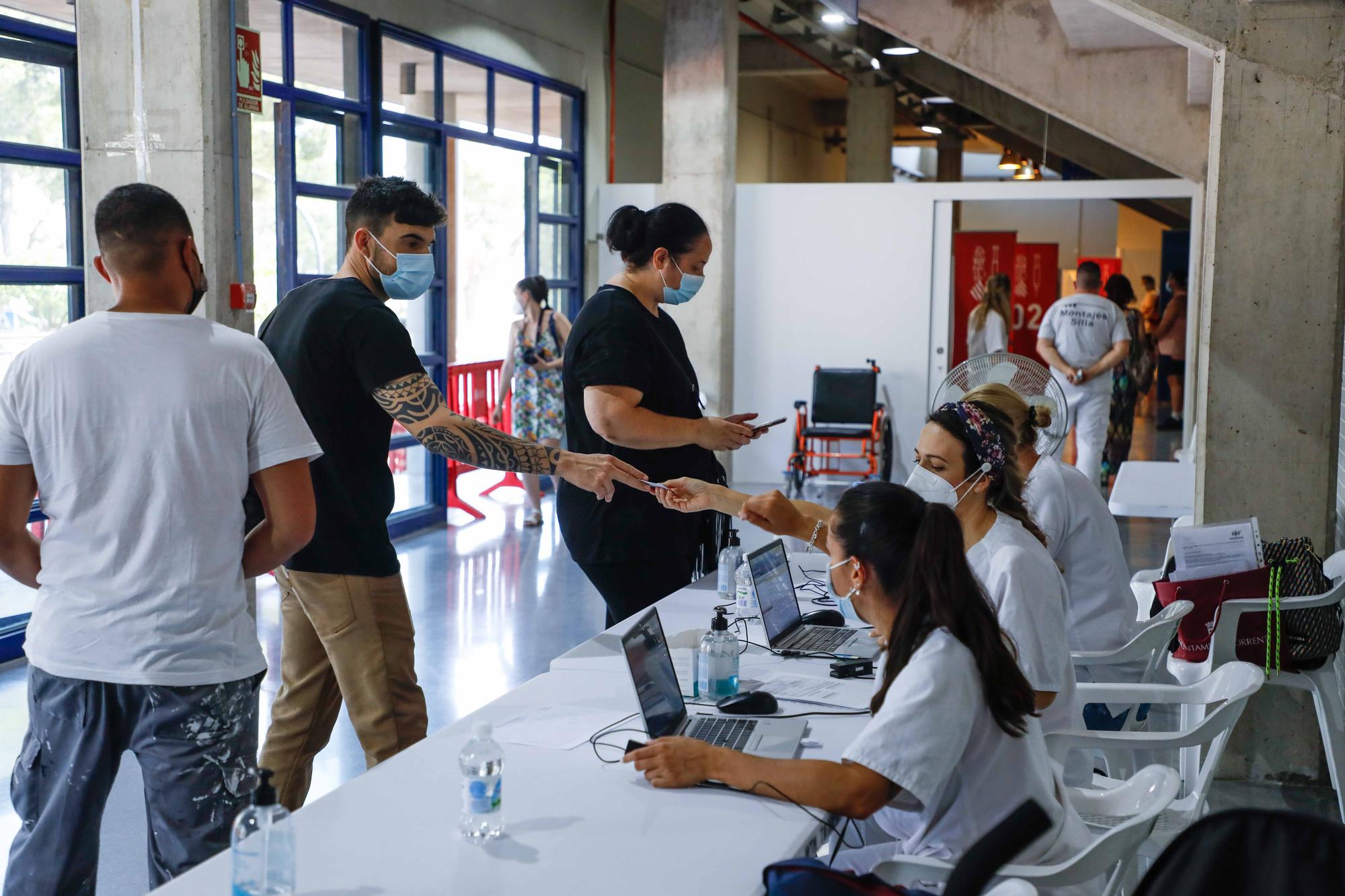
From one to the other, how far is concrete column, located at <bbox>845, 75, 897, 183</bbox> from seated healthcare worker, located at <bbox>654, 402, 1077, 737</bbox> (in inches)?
481

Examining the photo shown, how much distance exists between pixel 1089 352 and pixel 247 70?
18.4 feet

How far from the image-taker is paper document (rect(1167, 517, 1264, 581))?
353 centimetres

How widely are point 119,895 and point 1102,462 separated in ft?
27.3

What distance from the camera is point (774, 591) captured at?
10.3 ft

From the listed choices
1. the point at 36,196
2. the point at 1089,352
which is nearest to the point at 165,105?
the point at 36,196

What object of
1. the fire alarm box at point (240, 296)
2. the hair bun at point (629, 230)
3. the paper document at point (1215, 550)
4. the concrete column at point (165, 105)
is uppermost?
the concrete column at point (165, 105)

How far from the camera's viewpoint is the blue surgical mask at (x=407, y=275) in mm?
2904

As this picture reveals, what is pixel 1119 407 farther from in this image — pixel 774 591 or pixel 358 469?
pixel 358 469

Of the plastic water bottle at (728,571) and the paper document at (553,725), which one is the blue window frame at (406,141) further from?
the paper document at (553,725)

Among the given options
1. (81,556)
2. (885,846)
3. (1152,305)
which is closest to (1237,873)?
(885,846)

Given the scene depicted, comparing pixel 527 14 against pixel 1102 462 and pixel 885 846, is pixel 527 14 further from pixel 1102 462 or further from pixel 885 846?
pixel 885 846

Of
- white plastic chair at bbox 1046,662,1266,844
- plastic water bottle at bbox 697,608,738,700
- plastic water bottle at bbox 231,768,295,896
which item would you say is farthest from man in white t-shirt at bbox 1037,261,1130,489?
plastic water bottle at bbox 231,768,295,896

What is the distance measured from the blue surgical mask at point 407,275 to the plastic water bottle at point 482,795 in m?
1.32

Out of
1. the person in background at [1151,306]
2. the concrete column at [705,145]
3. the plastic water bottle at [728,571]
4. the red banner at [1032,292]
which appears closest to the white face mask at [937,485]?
the plastic water bottle at [728,571]
